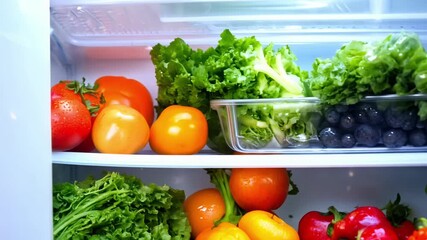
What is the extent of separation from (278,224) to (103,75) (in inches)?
27.8

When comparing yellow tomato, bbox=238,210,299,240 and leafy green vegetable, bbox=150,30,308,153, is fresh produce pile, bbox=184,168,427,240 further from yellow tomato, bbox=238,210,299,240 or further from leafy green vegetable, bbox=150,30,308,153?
leafy green vegetable, bbox=150,30,308,153

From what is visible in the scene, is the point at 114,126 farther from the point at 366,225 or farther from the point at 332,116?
the point at 366,225

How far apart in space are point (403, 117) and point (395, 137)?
0.16 feet

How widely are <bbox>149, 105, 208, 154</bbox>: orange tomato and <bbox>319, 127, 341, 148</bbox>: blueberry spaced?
311mm

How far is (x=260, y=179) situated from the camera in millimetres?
1441

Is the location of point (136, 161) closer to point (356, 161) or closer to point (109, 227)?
point (109, 227)

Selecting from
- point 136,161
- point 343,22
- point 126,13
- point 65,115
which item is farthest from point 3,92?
point 343,22

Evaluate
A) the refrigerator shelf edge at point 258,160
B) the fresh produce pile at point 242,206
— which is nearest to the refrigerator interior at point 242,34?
the refrigerator shelf edge at point 258,160

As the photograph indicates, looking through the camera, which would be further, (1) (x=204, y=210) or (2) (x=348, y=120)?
(1) (x=204, y=210)

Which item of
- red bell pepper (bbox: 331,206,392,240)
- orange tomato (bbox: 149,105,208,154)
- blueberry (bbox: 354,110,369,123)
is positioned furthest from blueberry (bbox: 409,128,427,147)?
orange tomato (bbox: 149,105,208,154)

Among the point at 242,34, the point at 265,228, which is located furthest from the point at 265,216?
the point at 242,34

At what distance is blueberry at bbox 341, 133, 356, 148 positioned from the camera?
4.13ft

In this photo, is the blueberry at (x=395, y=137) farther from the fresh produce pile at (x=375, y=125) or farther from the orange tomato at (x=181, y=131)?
the orange tomato at (x=181, y=131)

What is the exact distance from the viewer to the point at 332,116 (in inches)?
49.2
